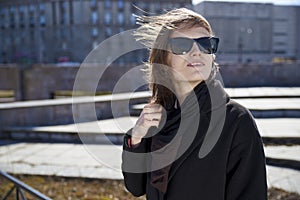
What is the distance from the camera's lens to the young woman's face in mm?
1392

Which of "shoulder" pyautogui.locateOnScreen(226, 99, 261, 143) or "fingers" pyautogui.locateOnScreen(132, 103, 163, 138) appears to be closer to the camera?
"shoulder" pyautogui.locateOnScreen(226, 99, 261, 143)

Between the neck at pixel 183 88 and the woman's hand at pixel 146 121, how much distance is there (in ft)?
0.36

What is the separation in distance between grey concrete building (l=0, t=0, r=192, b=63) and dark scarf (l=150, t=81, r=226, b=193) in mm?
58111

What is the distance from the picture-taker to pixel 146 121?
4.85ft

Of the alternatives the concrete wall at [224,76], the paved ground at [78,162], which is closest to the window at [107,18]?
the concrete wall at [224,76]

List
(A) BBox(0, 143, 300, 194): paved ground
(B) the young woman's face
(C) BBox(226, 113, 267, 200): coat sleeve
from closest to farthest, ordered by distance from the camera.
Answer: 1. (C) BBox(226, 113, 267, 200): coat sleeve
2. (B) the young woman's face
3. (A) BBox(0, 143, 300, 194): paved ground

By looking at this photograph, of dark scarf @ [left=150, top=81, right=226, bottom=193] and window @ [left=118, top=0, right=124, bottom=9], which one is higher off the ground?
window @ [left=118, top=0, right=124, bottom=9]

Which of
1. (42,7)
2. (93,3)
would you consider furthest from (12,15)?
(93,3)

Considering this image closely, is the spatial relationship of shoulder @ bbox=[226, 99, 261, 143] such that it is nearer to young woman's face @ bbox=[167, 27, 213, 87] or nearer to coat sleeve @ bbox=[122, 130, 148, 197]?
young woman's face @ bbox=[167, 27, 213, 87]

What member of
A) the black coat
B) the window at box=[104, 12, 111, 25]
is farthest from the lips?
the window at box=[104, 12, 111, 25]

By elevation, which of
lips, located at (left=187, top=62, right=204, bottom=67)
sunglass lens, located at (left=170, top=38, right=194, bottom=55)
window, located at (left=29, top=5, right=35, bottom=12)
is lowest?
lips, located at (left=187, top=62, right=204, bottom=67)

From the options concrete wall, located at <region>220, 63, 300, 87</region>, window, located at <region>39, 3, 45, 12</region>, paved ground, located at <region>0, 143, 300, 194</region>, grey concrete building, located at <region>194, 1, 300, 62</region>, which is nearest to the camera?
paved ground, located at <region>0, 143, 300, 194</region>

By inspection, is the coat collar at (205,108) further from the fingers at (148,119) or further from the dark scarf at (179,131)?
the fingers at (148,119)

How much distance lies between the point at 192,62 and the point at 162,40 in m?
0.20
